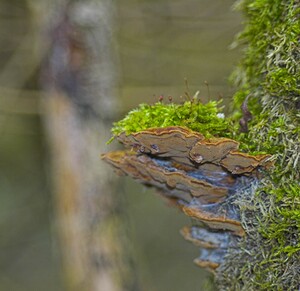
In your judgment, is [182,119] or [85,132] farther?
[85,132]

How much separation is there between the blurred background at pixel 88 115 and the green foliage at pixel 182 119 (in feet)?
0.56

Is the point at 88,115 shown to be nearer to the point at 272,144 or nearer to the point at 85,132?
the point at 85,132

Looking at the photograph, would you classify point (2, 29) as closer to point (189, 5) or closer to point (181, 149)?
point (189, 5)

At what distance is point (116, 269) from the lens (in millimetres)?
2955

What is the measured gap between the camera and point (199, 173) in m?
1.09

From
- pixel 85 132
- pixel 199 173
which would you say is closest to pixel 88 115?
pixel 85 132

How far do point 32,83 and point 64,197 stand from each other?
6.82ft

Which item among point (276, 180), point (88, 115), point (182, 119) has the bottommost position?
point (276, 180)

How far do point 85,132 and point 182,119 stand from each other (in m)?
1.97

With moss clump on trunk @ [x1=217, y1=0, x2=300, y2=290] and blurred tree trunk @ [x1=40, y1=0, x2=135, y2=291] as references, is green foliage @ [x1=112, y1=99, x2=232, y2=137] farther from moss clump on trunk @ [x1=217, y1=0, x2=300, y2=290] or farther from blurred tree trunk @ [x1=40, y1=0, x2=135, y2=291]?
blurred tree trunk @ [x1=40, y1=0, x2=135, y2=291]

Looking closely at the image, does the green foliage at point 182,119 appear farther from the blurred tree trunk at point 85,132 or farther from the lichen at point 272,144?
the blurred tree trunk at point 85,132

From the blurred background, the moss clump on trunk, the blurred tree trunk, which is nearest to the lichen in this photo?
the moss clump on trunk

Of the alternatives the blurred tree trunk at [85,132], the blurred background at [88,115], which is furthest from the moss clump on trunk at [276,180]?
the blurred tree trunk at [85,132]

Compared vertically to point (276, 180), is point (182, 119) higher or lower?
higher
